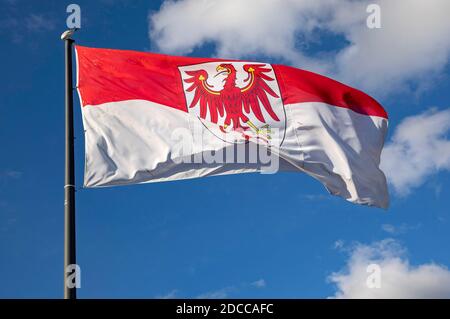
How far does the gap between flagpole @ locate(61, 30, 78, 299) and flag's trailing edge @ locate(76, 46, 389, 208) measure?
4.36 ft

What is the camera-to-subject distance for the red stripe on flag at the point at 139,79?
1875 centimetres

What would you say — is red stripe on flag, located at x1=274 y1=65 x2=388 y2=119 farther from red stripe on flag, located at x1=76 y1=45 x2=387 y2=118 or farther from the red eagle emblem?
the red eagle emblem

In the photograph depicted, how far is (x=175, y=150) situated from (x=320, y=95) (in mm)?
4475

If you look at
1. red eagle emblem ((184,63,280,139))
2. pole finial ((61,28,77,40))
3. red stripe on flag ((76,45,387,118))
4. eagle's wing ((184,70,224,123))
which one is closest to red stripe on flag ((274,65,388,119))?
red stripe on flag ((76,45,387,118))

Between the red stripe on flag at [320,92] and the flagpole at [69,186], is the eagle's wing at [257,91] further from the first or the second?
the flagpole at [69,186]

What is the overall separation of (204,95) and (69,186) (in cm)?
504

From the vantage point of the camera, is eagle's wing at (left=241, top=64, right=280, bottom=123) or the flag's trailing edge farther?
eagle's wing at (left=241, top=64, right=280, bottom=123)

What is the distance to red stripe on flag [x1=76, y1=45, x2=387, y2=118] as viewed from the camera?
18.8 meters

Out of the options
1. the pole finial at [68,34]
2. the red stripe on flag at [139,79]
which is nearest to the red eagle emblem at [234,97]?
the red stripe on flag at [139,79]

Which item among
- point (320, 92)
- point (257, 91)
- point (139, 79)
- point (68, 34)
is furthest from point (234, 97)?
point (68, 34)

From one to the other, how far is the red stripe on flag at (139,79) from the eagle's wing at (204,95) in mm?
292
